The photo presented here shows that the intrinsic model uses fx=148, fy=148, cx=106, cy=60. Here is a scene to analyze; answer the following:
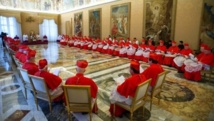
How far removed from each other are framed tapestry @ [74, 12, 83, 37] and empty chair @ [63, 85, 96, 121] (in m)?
16.8

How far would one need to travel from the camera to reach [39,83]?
346 centimetres

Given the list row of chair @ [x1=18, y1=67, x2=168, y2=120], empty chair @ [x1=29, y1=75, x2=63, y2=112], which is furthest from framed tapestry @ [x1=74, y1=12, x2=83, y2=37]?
row of chair @ [x1=18, y1=67, x2=168, y2=120]

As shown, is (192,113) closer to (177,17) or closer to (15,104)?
(15,104)

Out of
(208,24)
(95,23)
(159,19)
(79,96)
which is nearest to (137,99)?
(79,96)

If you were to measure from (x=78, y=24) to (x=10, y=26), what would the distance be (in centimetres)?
940

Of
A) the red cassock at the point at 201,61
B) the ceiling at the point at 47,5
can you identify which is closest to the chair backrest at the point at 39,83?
the red cassock at the point at 201,61

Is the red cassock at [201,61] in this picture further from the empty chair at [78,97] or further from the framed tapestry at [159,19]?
the empty chair at [78,97]

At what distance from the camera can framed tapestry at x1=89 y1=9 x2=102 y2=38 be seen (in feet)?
52.0

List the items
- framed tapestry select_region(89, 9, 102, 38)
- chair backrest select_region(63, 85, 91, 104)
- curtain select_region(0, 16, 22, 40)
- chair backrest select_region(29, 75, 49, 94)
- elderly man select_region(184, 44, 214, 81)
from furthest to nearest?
curtain select_region(0, 16, 22, 40) < framed tapestry select_region(89, 9, 102, 38) < elderly man select_region(184, 44, 214, 81) < chair backrest select_region(29, 75, 49, 94) < chair backrest select_region(63, 85, 91, 104)

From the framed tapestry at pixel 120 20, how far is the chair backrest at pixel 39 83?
33.4 feet

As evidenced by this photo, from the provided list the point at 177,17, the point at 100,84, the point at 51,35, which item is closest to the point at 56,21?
the point at 51,35

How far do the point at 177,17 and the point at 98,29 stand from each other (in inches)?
340

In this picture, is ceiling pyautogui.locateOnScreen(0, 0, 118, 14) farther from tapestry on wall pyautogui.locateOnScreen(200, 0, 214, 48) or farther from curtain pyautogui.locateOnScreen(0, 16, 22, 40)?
tapestry on wall pyautogui.locateOnScreen(200, 0, 214, 48)

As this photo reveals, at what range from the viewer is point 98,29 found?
52.8 feet
